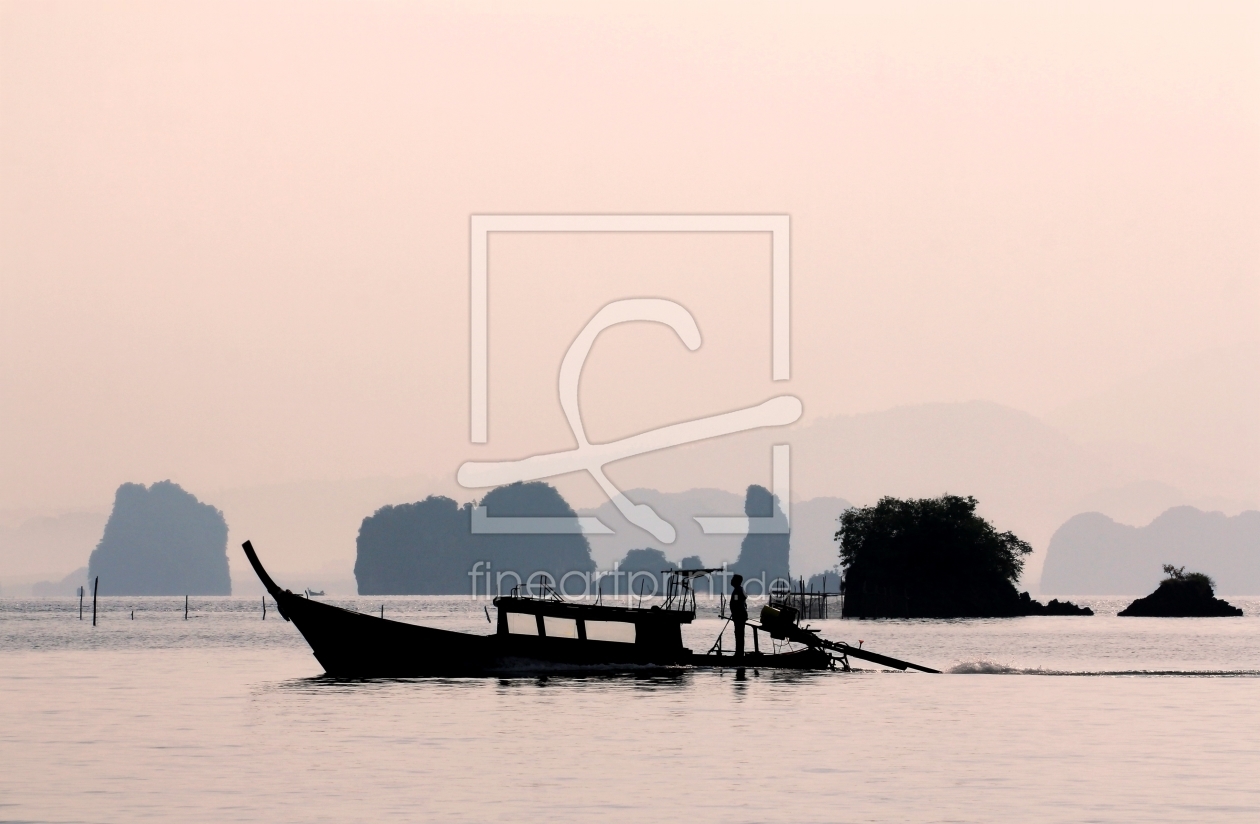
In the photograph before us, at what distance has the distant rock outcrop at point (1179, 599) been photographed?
169750mm

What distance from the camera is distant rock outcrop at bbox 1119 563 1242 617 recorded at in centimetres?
16975

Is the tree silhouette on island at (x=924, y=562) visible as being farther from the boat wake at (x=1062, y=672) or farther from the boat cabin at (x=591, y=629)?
the boat cabin at (x=591, y=629)

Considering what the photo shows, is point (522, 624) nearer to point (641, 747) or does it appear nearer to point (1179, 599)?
point (641, 747)

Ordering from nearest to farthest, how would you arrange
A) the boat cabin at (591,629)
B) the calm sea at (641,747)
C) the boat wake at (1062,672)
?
the calm sea at (641,747)
the boat cabin at (591,629)
the boat wake at (1062,672)

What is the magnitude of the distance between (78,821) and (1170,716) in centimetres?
2996

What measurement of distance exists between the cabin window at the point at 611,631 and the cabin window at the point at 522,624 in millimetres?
613

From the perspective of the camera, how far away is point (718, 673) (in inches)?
2270

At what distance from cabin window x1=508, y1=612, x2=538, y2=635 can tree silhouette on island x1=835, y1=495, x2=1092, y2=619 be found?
104 meters

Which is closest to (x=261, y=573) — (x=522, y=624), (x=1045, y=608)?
(x=522, y=624)

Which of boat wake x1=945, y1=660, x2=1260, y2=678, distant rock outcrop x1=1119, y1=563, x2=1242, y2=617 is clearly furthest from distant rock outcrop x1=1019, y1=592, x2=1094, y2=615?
boat wake x1=945, y1=660, x2=1260, y2=678

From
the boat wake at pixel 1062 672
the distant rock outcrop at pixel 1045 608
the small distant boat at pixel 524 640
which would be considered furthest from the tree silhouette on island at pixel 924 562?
the small distant boat at pixel 524 640

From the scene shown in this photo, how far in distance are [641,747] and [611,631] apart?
17.1 metres

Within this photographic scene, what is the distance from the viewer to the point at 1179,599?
17025 cm

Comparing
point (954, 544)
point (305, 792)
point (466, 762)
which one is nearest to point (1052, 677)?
point (466, 762)
